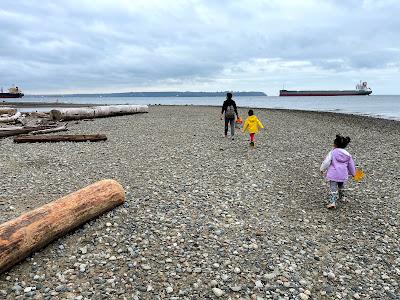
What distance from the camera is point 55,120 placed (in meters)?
30.3

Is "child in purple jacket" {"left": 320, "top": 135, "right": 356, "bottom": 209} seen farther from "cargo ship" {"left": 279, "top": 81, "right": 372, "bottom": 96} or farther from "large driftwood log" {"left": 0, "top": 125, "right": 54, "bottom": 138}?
"cargo ship" {"left": 279, "top": 81, "right": 372, "bottom": 96}

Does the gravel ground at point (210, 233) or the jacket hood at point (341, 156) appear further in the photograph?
the jacket hood at point (341, 156)

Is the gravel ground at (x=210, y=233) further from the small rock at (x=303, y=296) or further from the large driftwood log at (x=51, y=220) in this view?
the large driftwood log at (x=51, y=220)

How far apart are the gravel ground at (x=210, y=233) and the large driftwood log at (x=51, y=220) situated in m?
0.23

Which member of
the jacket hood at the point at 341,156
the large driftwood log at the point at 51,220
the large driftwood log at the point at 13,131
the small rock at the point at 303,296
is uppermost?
the jacket hood at the point at 341,156

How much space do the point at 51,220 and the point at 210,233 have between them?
3252mm

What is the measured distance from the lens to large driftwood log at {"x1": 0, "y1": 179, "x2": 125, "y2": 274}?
5688mm

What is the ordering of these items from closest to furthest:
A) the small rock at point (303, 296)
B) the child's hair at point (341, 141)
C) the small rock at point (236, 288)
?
the small rock at point (303, 296) → the small rock at point (236, 288) → the child's hair at point (341, 141)

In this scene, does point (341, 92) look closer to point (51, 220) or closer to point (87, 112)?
point (87, 112)

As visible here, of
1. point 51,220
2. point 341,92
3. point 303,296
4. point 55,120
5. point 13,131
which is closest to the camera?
point 303,296

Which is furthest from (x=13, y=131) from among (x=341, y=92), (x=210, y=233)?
(x=341, y=92)

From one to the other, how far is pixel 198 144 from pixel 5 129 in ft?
40.7

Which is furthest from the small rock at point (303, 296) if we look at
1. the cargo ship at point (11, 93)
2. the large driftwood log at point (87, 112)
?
the cargo ship at point (11, 93)

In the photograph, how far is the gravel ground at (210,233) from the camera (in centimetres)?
562
